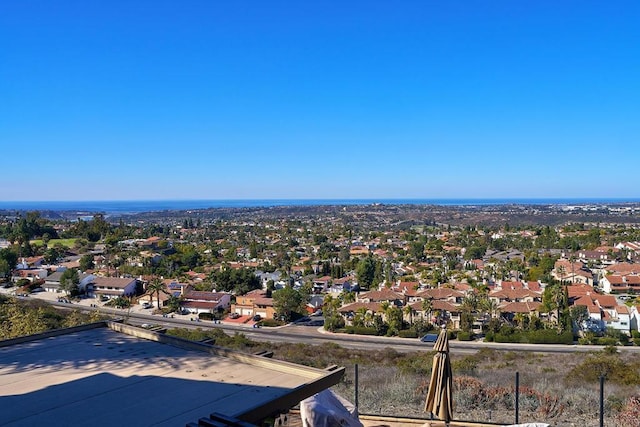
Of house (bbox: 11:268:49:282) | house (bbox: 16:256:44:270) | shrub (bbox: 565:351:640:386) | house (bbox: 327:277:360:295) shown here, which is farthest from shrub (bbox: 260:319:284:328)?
house (bbox: 16:256:44:270)

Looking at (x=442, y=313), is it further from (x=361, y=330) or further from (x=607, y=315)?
(x=607, y=315)

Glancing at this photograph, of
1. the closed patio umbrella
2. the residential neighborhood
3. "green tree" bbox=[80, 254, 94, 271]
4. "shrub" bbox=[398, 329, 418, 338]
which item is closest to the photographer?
the closed patio umbrella

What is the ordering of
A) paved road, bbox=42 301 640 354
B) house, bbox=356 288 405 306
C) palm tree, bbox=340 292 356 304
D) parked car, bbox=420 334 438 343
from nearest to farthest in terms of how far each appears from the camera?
paved road, bbox=42 301 640 354 → parked car, bbox=420 334 438 343 → house, bbox=356 288 405 306 → palm tree, bbox=340 292 356 304

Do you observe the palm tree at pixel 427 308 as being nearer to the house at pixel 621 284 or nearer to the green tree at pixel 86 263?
the house at pixel 621 284

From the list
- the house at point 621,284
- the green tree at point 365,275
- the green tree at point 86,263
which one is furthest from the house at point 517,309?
the green tree at point 86,263

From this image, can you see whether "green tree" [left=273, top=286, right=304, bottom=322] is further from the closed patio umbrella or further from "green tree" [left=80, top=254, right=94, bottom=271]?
the closed patio umbrella

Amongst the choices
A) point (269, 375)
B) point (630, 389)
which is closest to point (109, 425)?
point (269, 375)

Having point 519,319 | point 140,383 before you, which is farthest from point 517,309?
point 140,383
